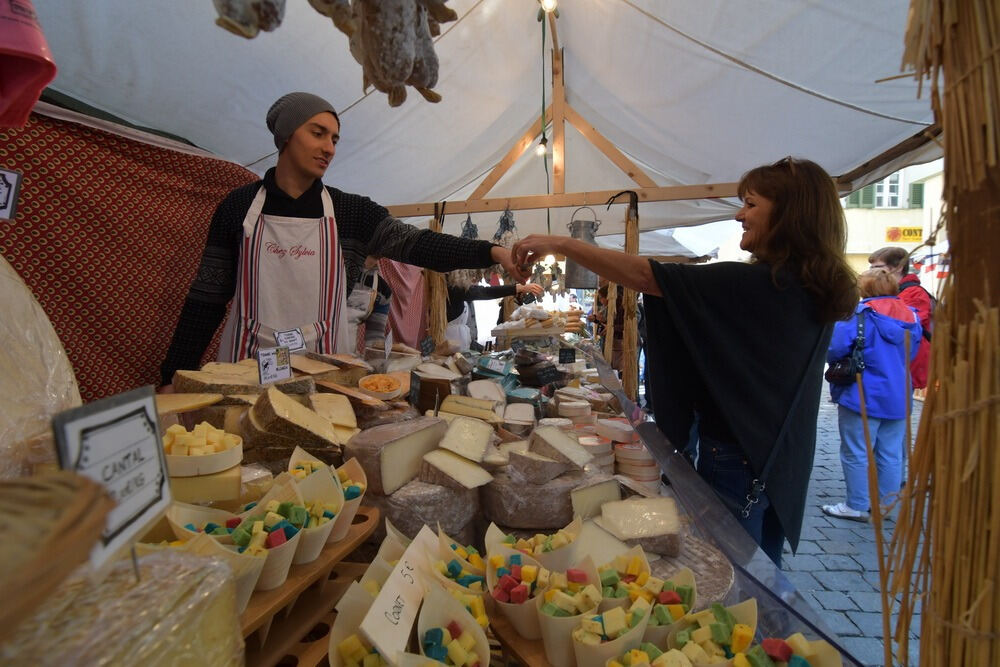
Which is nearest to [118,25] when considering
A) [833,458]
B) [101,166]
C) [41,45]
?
[101,166]

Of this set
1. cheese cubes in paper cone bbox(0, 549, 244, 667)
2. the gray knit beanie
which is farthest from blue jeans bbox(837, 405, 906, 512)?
cheese cubes in paper cone bbox(0, 549, 244, 667)

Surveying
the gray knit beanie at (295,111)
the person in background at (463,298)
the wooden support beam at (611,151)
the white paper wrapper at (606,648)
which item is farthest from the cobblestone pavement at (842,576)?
the person in background at (463,298)

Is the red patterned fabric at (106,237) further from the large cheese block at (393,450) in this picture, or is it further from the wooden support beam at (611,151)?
the wooden support beam at (611,151)

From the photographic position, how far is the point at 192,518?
92 cm

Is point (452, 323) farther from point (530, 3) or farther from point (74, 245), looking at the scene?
point (74, 245)

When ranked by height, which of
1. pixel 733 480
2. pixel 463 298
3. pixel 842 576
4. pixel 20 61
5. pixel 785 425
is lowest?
pixel 842 576

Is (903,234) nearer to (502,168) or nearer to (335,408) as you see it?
(502,168)

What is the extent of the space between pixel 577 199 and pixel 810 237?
265cm

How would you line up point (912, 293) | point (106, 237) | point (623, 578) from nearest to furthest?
point (623, 578)
point (106, 237)
point (912, 293)

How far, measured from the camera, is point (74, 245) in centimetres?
259

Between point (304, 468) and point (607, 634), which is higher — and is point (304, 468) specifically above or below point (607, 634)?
above

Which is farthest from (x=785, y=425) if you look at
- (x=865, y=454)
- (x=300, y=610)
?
(x=865, y=454)

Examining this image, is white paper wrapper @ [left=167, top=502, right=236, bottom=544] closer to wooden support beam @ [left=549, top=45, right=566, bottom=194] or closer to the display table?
the display table

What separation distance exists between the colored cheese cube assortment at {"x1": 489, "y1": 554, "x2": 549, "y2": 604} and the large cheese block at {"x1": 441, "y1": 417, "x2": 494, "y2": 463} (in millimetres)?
422
